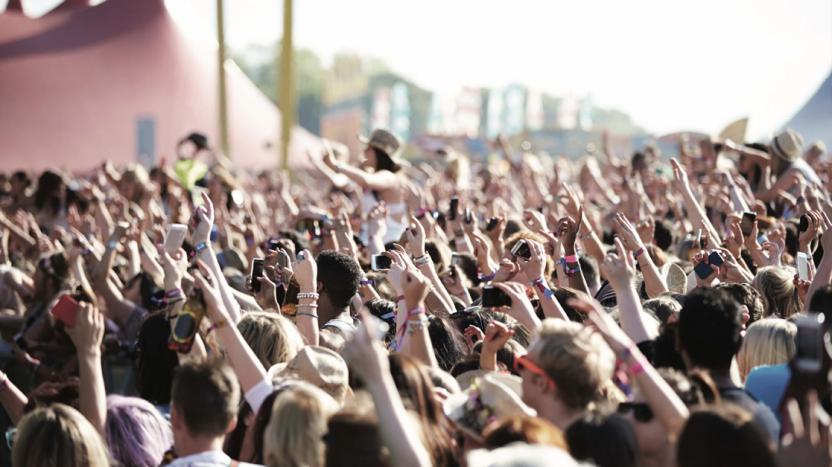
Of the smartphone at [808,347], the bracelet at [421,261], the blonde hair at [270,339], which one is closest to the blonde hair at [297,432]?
the blonde hair at [270,339]

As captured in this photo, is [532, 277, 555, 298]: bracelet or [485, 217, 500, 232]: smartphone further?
[485, 217, 500, 232]: smartphone

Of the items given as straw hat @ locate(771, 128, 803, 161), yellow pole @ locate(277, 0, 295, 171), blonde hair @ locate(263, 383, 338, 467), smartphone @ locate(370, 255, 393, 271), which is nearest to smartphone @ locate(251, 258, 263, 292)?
smartphone @ locate(370, 255, 393, 271)

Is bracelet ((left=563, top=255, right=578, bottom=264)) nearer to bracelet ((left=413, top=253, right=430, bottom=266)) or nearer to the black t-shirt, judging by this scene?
bracelet ((left=413, top=253, right=430, bottom=266))

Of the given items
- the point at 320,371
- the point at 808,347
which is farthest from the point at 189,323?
the point at 808,347

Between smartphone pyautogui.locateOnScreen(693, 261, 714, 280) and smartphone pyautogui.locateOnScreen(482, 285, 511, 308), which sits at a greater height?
smartphone pyautogui.locateOnScreen(482, 285, 511, 308)

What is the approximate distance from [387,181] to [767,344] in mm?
4731

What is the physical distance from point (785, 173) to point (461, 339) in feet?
15.7

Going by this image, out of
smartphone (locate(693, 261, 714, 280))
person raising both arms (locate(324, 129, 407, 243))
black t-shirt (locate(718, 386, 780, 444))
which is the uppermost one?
black t-shirt (locate(718, 386, 780, 444))

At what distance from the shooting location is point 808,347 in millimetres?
2941

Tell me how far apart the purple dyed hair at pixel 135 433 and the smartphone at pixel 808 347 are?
2.00m

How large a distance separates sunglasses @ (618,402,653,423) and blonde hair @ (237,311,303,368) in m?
1.49

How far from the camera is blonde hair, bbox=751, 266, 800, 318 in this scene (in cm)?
538

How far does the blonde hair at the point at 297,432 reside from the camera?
326 centimetres

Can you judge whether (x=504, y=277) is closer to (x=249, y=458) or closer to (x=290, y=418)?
(x=249, y=458)
